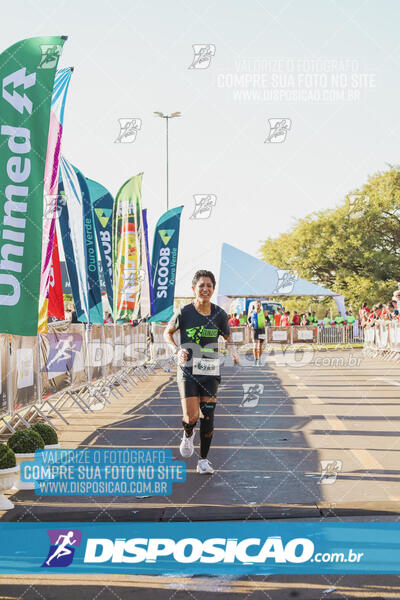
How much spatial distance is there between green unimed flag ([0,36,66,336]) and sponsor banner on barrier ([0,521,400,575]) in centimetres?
249

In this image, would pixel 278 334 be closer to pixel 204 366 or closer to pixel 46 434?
pixel 46 434

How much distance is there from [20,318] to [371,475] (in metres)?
3.58

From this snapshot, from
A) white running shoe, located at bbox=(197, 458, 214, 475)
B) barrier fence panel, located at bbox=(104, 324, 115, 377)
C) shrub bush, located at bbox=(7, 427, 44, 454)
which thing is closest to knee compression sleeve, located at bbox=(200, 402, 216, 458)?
white running shoe, located at bbox=(197, 458, 214, 475)

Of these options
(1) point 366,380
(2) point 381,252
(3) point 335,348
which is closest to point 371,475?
(1) point 366,380

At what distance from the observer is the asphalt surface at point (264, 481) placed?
4.50 metres

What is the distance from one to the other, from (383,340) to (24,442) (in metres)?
22.2

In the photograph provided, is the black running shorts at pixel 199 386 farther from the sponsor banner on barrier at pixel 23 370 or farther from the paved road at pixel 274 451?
the sponsor banner on barrier at pixel 23 370

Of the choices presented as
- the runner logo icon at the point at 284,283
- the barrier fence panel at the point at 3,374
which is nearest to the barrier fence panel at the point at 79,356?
the barrier fence panel at the point at 3,374

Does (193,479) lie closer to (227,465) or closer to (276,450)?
(227,465)

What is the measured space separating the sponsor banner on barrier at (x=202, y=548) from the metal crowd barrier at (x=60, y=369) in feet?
12.3

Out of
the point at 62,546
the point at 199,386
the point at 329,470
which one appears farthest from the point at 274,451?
the point at 62,546

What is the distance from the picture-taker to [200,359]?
7.93 metres

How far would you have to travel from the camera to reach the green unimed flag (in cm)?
771

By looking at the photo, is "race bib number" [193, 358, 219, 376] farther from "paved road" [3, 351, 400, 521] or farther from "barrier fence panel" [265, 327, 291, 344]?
"barrier fence panel" [265, 327, 291, 344]
